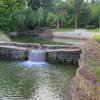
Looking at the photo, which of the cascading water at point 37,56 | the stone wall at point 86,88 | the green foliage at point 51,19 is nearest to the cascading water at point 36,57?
the cascading water at point 37,56

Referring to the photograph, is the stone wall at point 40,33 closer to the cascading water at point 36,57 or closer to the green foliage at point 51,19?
the green foliage at point 51,19

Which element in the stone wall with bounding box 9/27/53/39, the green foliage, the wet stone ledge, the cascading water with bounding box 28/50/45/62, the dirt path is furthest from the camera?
the green foliage

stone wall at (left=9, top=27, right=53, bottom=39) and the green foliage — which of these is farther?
the green foliage

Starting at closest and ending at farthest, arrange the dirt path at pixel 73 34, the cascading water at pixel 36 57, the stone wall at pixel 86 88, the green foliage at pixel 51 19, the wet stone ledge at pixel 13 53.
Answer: the stone wall at pixel 86 88 → the cascading water at pixel 36 57 → the wet stone ledge at pixel 13 53 → the dirt path at pixel 73 34 → the green foliage at pixel 51 19

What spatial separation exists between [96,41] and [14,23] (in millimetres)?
34521

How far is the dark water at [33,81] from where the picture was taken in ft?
52.2

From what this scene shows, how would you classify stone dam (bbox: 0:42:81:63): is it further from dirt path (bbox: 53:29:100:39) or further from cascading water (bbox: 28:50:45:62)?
dirt path (bbox: 53:29:100:39)

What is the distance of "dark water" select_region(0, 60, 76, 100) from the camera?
627 inches

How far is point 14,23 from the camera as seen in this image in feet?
150

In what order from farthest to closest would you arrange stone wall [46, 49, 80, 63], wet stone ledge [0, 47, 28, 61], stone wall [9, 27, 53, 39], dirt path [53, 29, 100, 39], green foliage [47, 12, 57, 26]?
green foliage [47, 12, 57, 26] < stone wall [9, 27, 53, 39] < dirt path [53, 29, 100, 39] < wet stone ledge [0, 47, 28, 61] < stone wall [46, 49, 80, 63]

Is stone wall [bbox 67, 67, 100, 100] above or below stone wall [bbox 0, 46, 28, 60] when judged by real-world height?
above

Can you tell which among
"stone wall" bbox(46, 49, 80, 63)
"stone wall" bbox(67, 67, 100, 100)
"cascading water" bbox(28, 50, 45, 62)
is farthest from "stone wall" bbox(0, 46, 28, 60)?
"stone wall" bbox(67, 67, 100, 100)

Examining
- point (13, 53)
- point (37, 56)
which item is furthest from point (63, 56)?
point (13, 53)

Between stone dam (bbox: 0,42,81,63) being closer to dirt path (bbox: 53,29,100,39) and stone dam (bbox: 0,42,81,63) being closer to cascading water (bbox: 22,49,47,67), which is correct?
cascading water (bbox: 22,49,47,67)
